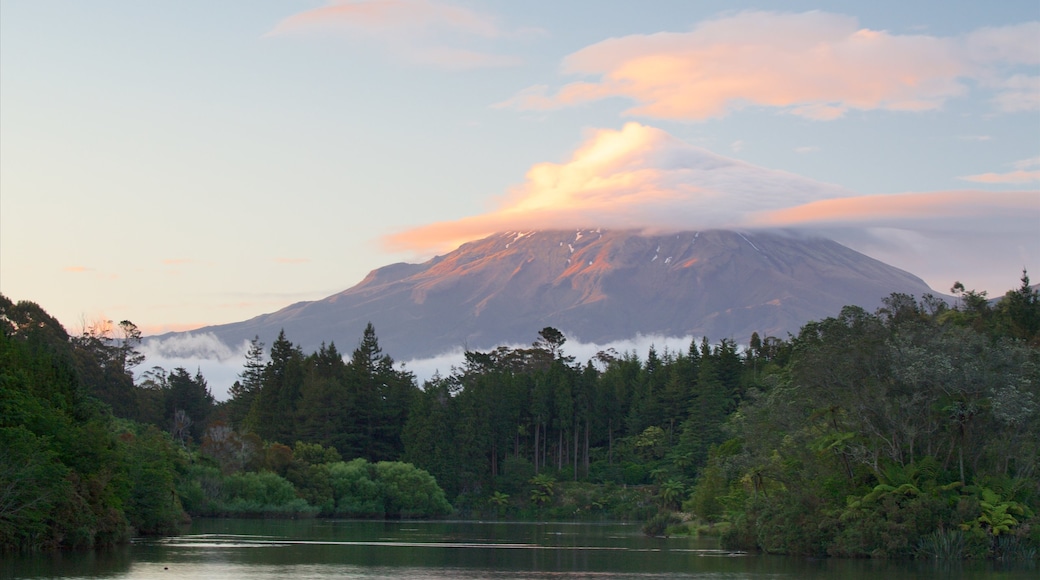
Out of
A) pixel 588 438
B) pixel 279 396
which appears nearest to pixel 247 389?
pixel 279 396

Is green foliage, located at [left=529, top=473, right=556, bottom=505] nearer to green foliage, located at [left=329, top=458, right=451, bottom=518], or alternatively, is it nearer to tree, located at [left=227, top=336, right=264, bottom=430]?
green foliage, located at [left=329, top=458, right=451, bottom=518]

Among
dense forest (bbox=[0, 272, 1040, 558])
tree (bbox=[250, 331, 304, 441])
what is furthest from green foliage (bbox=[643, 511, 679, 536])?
tree (bbox=[250, 331, 304, 441])

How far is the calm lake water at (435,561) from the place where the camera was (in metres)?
42.1

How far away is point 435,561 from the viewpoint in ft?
165

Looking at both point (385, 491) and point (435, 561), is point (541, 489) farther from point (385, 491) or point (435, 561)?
point (435, 561)

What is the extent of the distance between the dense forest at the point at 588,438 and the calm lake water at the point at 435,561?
103 inches

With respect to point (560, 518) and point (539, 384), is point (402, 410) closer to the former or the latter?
point (539, 384)

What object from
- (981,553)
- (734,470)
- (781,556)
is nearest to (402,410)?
(734,470)

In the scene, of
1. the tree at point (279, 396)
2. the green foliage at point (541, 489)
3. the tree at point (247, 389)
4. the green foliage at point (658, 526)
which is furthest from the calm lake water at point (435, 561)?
the tree at point (247, 389)

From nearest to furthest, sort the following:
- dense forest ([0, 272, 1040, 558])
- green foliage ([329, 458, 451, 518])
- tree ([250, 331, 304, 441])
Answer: dense forest ([0, 272, 1040, 558])
green foliage ([329, 458, 451, 518])
tree ([250, 331, 304, 441])

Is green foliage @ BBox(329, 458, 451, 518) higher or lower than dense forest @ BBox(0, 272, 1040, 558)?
lower

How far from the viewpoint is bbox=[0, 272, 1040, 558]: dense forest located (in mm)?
52156

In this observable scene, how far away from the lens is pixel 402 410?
130750 mm

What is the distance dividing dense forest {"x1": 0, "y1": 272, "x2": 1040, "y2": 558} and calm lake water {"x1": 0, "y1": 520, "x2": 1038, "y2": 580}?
8.62 feet
